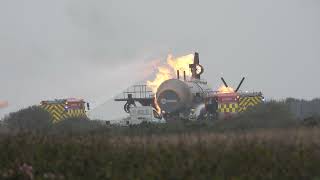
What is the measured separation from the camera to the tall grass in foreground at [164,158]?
1177 cm

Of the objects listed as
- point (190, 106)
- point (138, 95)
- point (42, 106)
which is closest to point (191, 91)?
point (190, 106)

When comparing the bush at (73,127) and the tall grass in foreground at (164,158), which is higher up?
the bush at (73,127)

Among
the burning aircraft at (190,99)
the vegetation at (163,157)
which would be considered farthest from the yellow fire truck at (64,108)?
the vegetation at (163,157)

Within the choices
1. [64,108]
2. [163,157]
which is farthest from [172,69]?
[163,157]

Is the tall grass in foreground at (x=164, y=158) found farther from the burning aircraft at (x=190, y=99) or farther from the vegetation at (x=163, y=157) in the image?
the burning aircraft at (x=190, y=99)

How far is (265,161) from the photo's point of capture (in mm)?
12453

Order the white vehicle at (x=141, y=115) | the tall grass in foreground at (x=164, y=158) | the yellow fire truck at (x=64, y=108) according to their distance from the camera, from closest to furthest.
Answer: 1. the tall grass in foreground at (x=164, y=158)
2. the white vehicle at (x=141, y=115)
3. the yellow fire truck at (x=64, y=108)

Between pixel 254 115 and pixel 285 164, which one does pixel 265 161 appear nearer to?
pixel 285 164

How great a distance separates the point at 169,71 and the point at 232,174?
54601 mm

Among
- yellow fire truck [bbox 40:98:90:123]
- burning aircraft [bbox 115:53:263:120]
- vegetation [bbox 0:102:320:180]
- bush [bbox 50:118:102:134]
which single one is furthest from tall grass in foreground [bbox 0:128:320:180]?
yellow fire truck [bbox 40:98:90:123]

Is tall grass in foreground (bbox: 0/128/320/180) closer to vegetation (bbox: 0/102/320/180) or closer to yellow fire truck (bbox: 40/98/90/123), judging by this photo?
vegetation (bbox: 0/102/320/180)

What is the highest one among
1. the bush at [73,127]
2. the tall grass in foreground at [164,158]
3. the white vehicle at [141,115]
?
the white vehicle at [141,115]

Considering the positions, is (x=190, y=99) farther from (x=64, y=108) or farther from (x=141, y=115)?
(x=64, y=108)

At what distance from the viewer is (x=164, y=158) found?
12.6 metres
